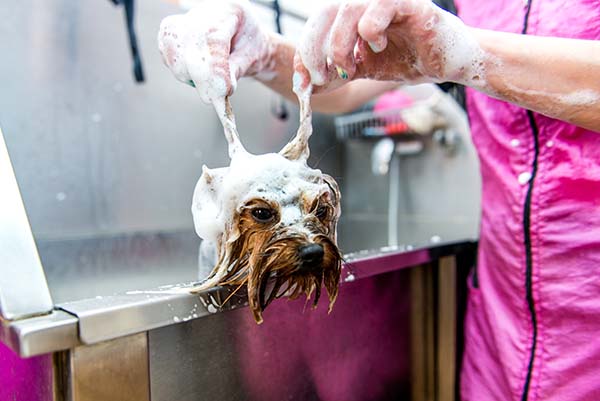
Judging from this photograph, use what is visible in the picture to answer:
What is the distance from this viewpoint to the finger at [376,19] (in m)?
0.52

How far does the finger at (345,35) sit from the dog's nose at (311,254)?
0.26 metres

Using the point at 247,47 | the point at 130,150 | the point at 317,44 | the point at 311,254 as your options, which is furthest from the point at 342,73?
the point at 130,150

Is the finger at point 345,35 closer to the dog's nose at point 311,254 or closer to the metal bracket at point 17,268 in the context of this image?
the dog's nose at point 311,254

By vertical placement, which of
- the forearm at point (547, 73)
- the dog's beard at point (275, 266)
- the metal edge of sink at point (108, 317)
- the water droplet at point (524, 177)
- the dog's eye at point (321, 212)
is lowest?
the metal edge of sink at point (108, 317)

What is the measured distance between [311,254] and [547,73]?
1.29 feet

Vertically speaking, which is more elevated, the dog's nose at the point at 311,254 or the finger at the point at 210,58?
the finger at the point at 210,58

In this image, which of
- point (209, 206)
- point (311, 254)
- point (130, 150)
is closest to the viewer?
point (311, 254)

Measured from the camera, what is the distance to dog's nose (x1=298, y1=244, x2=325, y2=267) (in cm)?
44

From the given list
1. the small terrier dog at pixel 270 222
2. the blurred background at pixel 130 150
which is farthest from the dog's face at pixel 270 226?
the blurred background at pixel 130 150

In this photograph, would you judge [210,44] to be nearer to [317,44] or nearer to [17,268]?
[317,44]

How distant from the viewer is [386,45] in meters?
0.58

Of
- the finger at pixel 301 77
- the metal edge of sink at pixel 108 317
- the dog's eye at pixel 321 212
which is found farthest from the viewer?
the finger at pixel 301 77

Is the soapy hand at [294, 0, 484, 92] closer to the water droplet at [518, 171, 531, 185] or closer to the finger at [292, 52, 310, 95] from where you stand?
the finger at [292, 52, 310, 95]

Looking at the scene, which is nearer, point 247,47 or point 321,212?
point 321,212
